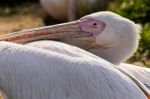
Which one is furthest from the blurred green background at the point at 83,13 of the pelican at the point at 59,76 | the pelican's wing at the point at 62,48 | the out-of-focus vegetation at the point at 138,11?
the pelican at the point at 59,76

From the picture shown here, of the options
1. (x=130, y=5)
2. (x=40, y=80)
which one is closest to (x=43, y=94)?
(x=40, y=80)

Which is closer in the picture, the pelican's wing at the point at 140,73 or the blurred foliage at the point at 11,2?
the pelican's wing at the point at 140,73

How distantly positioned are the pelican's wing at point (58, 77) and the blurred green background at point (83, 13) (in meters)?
2.30

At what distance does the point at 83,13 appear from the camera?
963 cm

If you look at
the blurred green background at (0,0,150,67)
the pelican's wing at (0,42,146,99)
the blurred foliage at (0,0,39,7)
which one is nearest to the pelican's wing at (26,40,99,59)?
the pelican's wing at (0,42,146,99)

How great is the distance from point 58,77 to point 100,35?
38.5 inches

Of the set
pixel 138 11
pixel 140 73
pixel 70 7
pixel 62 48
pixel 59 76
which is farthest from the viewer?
pixel 70 7

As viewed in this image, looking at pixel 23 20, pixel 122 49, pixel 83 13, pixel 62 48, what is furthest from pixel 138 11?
pixel 62 48

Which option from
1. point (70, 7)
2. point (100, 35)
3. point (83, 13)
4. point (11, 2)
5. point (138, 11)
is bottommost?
point (11, 2)

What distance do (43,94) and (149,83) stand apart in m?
0.83

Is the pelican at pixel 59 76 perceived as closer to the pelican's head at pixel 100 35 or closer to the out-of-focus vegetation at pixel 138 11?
the pelican's head at pixel 100 35

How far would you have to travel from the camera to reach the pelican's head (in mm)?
4496

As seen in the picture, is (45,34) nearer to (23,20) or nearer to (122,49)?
(122,49)

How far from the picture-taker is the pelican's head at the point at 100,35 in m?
4.50
